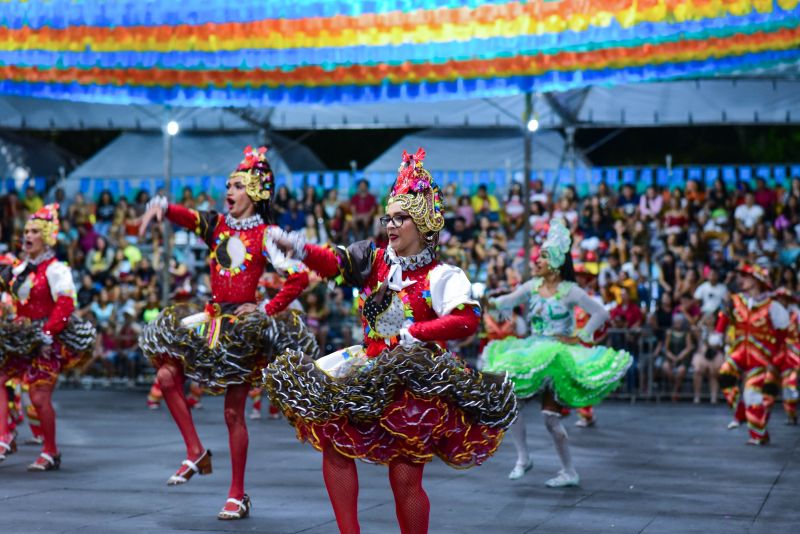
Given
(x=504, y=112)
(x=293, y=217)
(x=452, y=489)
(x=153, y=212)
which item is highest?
(x=504, y=112)

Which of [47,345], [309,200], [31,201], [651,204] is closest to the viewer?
[47,345]

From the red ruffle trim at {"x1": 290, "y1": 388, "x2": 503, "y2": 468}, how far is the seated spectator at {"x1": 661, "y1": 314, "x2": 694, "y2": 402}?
12.8 m

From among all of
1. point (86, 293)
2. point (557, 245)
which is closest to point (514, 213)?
point (86, 293)

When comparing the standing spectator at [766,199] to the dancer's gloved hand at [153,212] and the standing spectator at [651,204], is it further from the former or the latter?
the dancer's gloved hand at [153,212]

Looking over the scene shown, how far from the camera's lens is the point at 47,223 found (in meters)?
10.3

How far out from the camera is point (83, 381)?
21.1 meters

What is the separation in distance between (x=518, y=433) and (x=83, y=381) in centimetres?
1234

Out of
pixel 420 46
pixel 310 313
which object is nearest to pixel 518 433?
pixel 420 46

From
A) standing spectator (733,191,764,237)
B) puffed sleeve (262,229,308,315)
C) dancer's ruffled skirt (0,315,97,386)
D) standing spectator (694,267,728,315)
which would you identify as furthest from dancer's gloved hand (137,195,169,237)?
standing spectator (733,191,764,237)

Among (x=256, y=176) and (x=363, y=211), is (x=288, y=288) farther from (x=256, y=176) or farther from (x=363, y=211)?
(x=363, y=211)

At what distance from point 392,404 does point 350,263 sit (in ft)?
2.67

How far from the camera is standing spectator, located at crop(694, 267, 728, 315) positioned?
18.6 metres

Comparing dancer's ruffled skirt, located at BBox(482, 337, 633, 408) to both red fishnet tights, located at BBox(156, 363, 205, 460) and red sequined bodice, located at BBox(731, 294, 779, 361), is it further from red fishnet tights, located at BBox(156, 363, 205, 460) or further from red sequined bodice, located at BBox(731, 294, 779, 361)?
red sequined bodice, located at BBox(731, 294, 779, 361)

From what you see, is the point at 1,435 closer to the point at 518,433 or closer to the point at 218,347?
the point at 218,347
